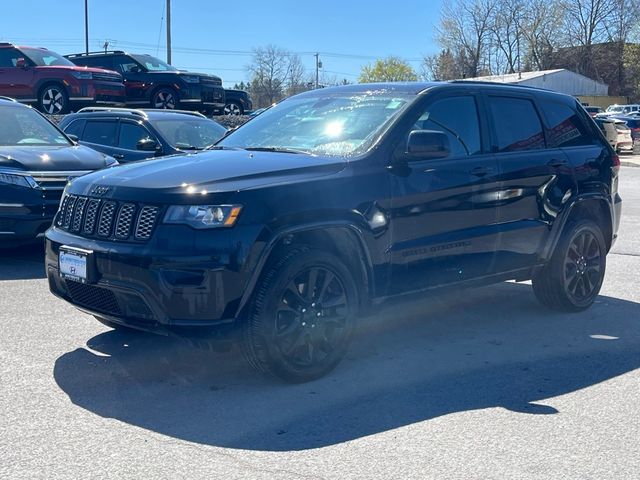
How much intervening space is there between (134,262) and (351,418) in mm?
1476

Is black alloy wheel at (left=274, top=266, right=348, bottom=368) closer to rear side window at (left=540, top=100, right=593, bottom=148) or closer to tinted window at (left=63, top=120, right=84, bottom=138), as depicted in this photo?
rear side window at (left=540, top=100, right=593, bottom=148)

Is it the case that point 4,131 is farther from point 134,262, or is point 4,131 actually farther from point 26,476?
point 26,476

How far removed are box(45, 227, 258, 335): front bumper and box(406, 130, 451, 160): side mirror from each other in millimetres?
1503

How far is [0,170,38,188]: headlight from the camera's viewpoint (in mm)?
8203

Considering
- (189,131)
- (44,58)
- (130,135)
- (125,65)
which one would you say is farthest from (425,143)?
(125,65)

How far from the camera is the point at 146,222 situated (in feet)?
15.5

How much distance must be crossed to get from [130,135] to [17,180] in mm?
3013

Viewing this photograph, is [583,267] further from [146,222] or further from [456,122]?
[146,222]

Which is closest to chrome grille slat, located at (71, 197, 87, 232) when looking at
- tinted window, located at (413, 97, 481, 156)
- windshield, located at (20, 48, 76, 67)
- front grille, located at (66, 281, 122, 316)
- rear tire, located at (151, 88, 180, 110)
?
front grille, located at (66, 281, 122, 316)

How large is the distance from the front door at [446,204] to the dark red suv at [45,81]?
579 inches

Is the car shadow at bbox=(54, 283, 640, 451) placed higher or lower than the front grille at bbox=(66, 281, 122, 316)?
lower

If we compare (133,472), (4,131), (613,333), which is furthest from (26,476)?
(4,131)

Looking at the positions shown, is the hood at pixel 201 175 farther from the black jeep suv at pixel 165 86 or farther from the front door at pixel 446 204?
the black jeep suv at pixel 165 86

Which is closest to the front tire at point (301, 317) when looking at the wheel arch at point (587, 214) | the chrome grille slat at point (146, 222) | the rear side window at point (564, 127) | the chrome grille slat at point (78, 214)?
the chrome grille slat at point (146, 222)
